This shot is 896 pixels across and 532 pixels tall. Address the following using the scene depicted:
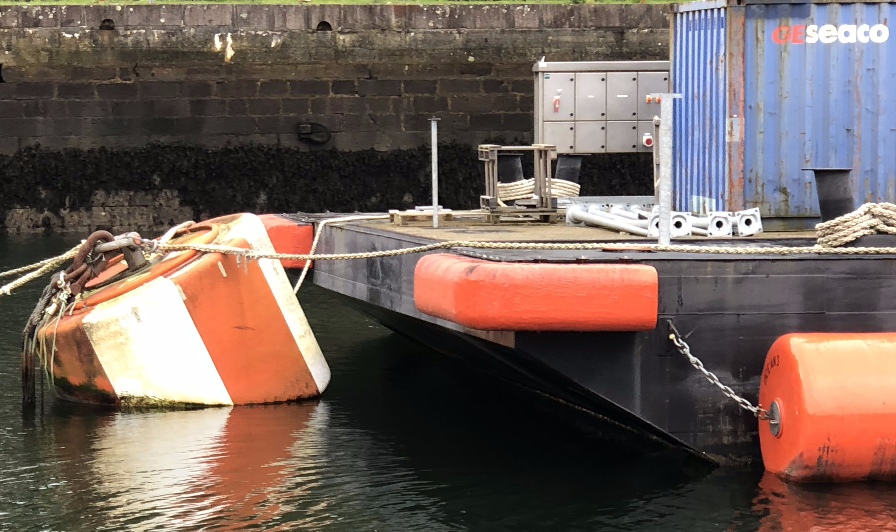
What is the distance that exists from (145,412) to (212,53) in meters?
9.38

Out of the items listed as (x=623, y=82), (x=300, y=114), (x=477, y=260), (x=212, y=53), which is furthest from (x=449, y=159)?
(x=477, y=260)

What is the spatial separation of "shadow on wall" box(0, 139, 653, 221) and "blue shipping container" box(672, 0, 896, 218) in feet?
29.6

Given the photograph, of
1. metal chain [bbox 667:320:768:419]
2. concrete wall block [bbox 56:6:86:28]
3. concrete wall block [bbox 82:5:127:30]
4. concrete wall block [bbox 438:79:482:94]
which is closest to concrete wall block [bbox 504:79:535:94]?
concrete wall block [bbox 438:79:482:94]

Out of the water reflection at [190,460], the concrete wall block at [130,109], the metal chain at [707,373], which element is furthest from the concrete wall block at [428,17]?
the metal chain at [707,373]

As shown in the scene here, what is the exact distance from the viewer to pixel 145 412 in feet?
20.7

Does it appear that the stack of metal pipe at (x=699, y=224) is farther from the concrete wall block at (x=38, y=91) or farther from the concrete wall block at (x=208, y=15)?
the concrete wall block at (x=38, y=91)

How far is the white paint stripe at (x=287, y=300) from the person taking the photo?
6496 mm

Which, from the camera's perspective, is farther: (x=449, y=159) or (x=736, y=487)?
(x=449, y=159)

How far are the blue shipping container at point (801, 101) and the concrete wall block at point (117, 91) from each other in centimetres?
1004

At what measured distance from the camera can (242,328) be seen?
6.35 metres

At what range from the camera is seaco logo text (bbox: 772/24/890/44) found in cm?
610

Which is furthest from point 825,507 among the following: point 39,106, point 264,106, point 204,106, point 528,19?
point 39,106

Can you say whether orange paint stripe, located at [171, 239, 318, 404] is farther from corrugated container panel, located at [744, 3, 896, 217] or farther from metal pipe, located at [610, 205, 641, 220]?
corrugated container panel, located at [744, 3, 896, 217]

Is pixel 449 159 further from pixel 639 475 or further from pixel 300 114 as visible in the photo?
pixel 639 475
